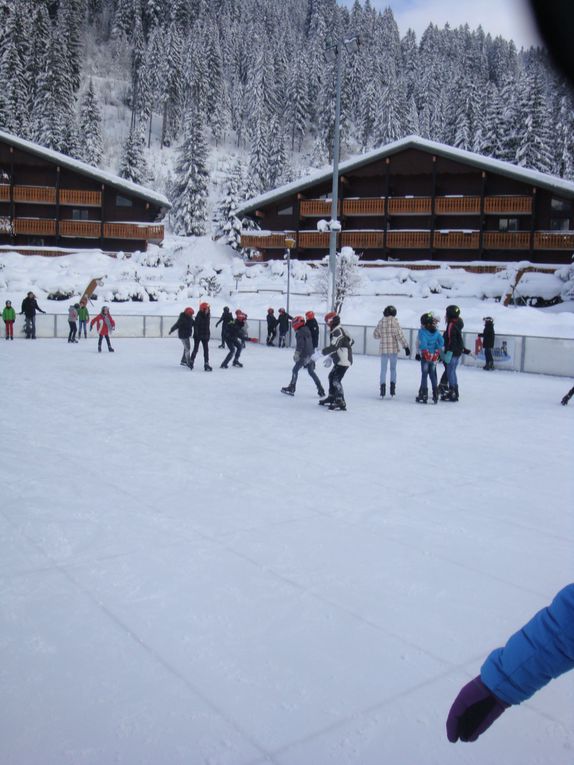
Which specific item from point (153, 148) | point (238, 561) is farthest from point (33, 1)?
point (238, 561)

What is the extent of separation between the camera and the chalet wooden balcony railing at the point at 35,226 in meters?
42.8

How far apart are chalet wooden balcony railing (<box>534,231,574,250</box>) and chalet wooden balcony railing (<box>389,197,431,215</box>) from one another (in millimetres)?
6462

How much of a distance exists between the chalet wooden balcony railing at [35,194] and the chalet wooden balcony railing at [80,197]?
26.0 inches

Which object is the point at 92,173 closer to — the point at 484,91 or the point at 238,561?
the point at 238,561

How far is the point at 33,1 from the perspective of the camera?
3848 inches

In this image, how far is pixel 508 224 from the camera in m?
40.1

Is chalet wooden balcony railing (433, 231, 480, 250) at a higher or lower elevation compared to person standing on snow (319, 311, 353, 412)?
higher

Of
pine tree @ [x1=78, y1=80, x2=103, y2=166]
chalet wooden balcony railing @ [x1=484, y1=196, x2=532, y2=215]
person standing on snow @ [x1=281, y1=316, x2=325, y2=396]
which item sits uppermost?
pine tree @ [x1=78, y1=80, x2=103, y2=166]

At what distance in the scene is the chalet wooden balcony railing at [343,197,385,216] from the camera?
41.4 meters

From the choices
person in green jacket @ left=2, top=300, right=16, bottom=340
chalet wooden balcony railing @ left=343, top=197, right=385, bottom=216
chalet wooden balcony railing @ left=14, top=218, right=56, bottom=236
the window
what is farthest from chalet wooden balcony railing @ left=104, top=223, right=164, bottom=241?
the window

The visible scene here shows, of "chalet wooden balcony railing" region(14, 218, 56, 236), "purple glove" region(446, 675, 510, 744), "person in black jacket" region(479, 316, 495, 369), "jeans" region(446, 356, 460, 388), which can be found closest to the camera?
"purple glove" region(446, 675, 510, 744)

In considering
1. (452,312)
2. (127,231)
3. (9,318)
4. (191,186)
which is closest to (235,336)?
(452,312)

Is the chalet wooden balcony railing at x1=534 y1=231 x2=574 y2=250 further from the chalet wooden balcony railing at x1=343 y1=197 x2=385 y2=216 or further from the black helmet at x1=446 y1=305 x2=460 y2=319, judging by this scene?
the black helmet at x1=446 y1=305 x2=460 y2=319

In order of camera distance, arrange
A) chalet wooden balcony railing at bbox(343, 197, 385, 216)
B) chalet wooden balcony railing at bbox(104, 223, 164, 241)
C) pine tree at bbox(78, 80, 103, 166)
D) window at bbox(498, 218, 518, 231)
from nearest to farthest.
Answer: window at bbox(498, 218, 518, 231)
chalet wooden balcony railing at bbox(343, 197, 385, 216)
chalet wooden balcony railing at bbox(104, 223, 164, 241)
pine tree at bbox(78, 80, 103, 166)
